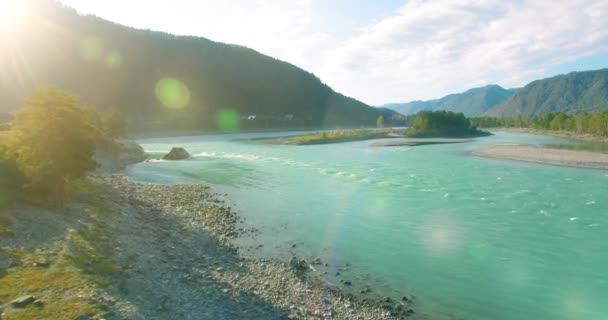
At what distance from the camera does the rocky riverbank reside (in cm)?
1616

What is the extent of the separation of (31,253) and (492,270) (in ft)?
85.3

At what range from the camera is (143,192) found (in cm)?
4366

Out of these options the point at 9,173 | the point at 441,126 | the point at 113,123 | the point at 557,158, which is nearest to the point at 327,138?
the point at 441,126

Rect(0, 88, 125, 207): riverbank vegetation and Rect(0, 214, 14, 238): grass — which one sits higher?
Rect(0, 88, 125, 207): riverbank vegetation

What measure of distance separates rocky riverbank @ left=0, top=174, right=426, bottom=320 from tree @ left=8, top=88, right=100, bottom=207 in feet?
8.18

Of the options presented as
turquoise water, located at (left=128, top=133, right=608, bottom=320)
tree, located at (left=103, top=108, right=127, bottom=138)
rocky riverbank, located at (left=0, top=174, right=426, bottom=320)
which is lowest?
turquoise water, located at (left=128, top=133, right=608, bottom=320)

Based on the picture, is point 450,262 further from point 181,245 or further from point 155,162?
point 155,162

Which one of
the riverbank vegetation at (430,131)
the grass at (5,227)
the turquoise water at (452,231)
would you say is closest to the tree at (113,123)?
the turquoise water at (452,231)

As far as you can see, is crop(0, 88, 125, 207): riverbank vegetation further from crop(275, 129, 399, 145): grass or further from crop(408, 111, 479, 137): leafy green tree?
crop(408, 111, 479, 137): leafy green tree

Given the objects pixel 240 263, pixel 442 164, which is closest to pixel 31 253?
pixel 240 263

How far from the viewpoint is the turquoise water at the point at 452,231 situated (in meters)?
20.9

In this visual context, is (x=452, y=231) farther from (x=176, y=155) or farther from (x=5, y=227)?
(x=176, y=155)

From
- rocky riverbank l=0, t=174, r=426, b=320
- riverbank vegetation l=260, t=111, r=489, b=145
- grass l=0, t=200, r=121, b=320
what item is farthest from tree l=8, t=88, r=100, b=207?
riverbank vegetation l=260, t=111, r=489, b=145

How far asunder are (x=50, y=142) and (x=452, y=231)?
104 ft
